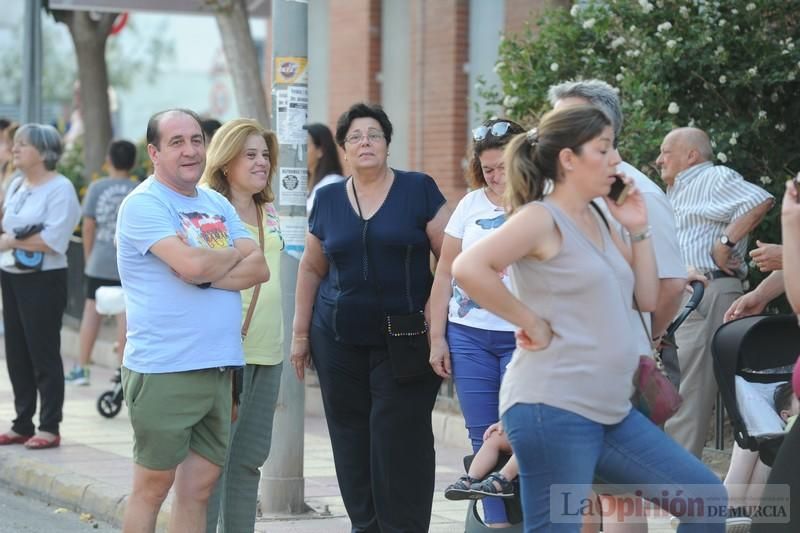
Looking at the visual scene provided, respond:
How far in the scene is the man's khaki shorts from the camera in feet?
17.9

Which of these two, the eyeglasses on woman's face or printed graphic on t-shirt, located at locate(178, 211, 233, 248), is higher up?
the eyeglasses on woman's face

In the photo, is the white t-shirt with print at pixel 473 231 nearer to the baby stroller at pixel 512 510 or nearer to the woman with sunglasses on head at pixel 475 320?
the woman with sunglasses on head at pixel 475 320

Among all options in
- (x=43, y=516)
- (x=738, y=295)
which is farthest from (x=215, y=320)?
(x=738, y=295)

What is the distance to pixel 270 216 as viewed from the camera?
6.42m

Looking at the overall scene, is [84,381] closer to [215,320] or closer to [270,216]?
[270,216]

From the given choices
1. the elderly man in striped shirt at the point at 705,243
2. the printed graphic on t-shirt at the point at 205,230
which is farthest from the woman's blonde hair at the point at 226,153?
the elderly man in striped shirt at the point at 705,243

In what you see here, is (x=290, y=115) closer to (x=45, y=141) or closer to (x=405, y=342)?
(x=405, y=342)

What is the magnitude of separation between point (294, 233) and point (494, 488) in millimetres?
2161

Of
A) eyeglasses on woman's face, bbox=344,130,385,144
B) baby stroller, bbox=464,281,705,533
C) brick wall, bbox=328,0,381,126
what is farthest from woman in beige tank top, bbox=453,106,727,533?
brick wall, bbox=328,0,381,126

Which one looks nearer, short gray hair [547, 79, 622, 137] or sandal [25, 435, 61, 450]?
short gray hair [547, 79, 622, 137]

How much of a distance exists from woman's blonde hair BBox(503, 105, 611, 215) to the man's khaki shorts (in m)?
1.56

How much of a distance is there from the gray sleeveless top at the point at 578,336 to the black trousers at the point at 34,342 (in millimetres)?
5606

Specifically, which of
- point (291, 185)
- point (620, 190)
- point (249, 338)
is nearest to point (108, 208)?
point (291, 185)

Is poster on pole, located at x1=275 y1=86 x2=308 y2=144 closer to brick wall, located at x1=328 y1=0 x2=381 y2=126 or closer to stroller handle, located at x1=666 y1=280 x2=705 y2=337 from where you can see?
stroller handle, located at x1=666 y1=280 x2=705 y2=337
